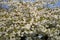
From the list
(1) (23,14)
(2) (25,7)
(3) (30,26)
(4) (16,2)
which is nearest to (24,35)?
(3) (30,26)

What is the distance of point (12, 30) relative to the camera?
4305 millimetres

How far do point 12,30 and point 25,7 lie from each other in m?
0.84

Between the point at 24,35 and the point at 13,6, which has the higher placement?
the point at 13,6

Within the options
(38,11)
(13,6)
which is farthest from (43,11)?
(13,6)

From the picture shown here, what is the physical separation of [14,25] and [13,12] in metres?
0.55

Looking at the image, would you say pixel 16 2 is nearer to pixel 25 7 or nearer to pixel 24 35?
pixel 25 7

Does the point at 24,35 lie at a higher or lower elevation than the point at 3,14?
lower

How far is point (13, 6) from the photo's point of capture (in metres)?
5.10

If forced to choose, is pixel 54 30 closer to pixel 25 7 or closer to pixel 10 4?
pixel 25 7

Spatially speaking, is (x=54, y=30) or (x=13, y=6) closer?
(x=54, y=30)

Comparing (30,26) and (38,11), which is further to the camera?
(38,11)

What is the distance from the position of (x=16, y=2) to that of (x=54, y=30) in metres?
1.40

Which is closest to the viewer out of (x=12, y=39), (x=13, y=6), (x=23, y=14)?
(x=12, y=39)

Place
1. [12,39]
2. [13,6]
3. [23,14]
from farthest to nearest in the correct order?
[13,6] → [23,14] → [12,39]
